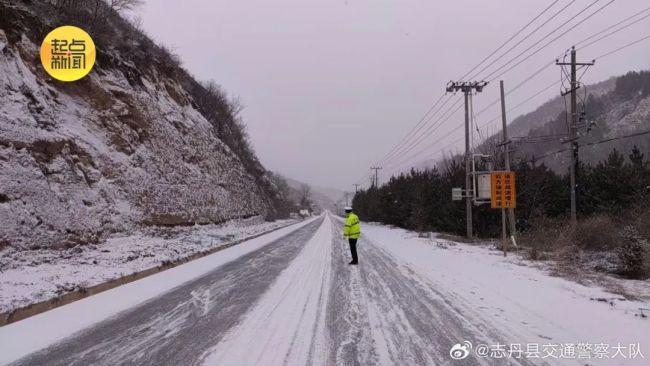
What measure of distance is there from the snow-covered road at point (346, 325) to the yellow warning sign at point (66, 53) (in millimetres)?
10882

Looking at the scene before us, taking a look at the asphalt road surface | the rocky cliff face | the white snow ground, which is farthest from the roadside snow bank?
the rocky cliff face

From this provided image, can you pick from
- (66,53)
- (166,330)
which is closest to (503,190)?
(166,330)

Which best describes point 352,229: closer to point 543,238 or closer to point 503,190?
point 503,190

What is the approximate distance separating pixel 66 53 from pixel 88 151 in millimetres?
4086

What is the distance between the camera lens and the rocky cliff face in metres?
11.1

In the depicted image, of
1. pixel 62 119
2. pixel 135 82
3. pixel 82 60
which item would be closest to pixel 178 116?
pixel 135 82

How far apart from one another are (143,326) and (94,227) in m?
8.43

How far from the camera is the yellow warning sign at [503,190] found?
14.7 m

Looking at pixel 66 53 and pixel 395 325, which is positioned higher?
pixel 66 53

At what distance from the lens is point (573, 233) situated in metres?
13.9

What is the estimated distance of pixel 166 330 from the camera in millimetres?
5684

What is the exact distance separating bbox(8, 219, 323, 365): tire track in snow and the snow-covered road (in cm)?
2

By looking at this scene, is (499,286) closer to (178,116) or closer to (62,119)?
(62,119)

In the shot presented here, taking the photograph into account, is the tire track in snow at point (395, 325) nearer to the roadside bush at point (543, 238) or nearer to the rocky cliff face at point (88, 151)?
the roadside bush at point (543, 238)
